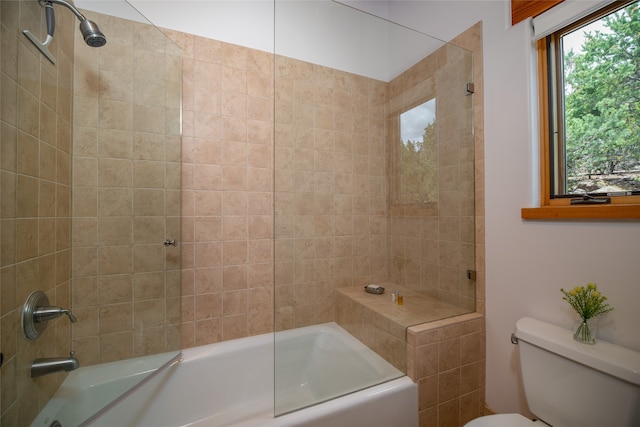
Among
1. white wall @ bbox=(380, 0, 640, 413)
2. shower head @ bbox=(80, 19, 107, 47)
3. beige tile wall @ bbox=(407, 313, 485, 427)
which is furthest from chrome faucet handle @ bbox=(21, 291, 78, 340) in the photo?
white wall @ bbox=(380, 0, 640, 413)

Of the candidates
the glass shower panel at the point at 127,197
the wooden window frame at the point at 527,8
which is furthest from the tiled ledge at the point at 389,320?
the wooden window frame at the point at 527,8

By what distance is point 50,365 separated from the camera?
3.14ft

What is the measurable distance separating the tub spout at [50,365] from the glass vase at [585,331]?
194cm

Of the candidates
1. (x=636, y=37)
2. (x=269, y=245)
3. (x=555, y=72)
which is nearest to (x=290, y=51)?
(x=269, y=245)

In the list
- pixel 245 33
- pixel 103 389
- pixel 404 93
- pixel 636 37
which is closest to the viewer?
pixel 636 37

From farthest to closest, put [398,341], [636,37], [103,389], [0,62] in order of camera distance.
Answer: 1. [398,341]
2. [103,389]
3. [636,37]
4. [0,62]

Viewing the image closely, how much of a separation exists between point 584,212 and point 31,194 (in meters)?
2.09

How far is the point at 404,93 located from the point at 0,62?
1587mm

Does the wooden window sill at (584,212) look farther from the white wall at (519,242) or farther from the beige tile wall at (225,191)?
the beige tile wall at (225,191)

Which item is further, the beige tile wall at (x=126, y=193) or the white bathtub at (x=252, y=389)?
the beige tile wall at (x=126, y=193)

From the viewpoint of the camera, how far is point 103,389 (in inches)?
46.1

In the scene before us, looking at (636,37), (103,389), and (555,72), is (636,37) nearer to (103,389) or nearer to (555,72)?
(555,72)

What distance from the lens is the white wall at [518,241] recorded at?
3.30ft

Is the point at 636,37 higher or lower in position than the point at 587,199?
higher
